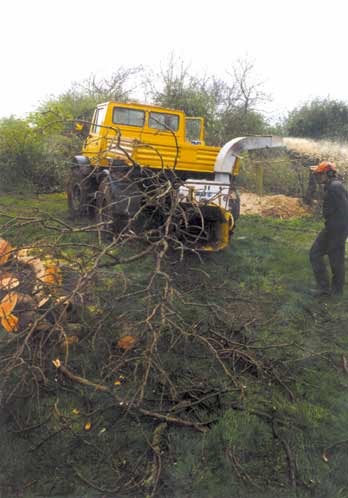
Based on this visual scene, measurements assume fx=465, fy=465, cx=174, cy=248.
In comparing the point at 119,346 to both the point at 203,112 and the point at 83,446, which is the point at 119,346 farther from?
the point at 203,112

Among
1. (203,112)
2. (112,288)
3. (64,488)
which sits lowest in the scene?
(64,488)

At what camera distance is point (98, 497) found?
258 centimetres

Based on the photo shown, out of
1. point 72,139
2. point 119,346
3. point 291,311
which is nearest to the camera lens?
point 119,346

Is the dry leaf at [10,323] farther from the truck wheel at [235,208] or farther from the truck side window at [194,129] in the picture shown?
the truck side window at [194,129]

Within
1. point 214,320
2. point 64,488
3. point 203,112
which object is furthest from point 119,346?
point 203,112

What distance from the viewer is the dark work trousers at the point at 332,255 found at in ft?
19.2

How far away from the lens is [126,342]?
400 cm

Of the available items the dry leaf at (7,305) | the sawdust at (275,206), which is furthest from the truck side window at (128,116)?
the dry leaf at (7,305)

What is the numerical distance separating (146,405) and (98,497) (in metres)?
0.83

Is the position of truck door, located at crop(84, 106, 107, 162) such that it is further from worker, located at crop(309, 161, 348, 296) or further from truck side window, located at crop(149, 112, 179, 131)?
worker, located at crop(309, 161, 348, 296)

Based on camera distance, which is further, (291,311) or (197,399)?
(291,311)

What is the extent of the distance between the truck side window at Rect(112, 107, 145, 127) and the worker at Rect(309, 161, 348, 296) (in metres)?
3.79

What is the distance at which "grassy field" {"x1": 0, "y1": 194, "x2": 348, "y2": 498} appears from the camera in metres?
2.71

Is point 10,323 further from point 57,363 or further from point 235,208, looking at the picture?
point 235,208
